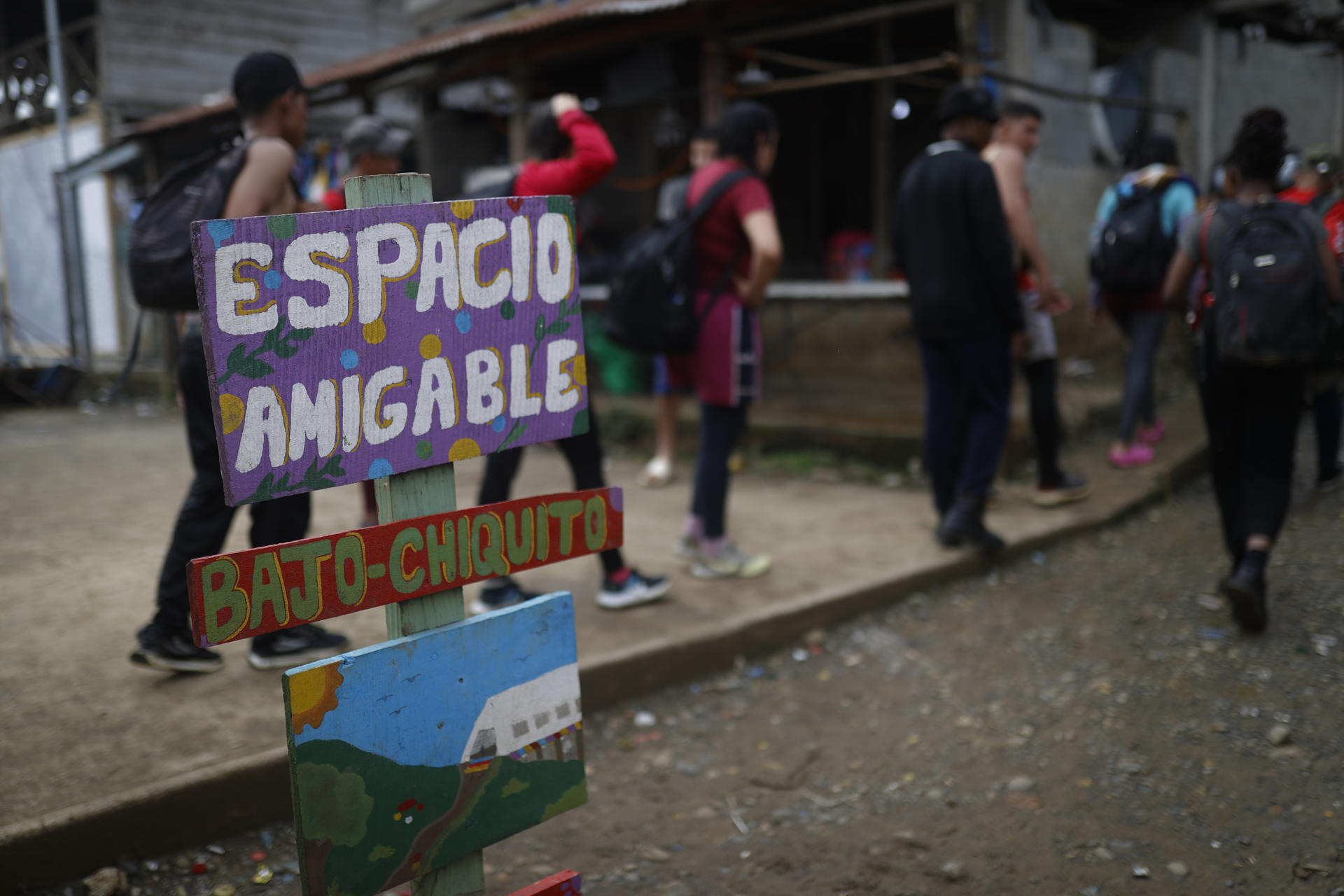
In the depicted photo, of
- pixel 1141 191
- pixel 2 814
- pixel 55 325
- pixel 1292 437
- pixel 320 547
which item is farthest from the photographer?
pixel 55 325

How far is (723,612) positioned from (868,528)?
1358mm

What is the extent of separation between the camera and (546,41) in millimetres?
8219

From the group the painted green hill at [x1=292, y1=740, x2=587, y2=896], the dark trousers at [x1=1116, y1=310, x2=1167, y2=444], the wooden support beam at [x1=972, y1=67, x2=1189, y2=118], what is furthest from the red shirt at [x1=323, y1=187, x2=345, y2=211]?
the dark trousers at [x1=1116, y1=310, x2=1167, y2=444]

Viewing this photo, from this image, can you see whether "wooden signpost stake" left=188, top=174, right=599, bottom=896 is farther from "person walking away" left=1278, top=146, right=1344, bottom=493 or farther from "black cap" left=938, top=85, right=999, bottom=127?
"person walking away" left=1278, top=146, right=1344, bottom=493

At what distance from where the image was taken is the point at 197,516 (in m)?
2.93

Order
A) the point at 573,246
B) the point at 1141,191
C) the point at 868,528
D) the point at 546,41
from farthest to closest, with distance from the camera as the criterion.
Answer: the point at 546,41, the point at 1141,191, the point at 868,528, the point at 573,246

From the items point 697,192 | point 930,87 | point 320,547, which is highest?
point 930,87

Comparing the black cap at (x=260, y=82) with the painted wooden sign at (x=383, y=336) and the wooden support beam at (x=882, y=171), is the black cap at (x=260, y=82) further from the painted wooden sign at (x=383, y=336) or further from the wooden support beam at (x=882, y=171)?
the wooden support beam at (x=882, y=171)

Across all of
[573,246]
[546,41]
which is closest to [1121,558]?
[573,246]

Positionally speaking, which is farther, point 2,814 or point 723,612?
point 723,612

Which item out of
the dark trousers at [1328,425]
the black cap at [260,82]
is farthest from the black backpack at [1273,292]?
the black cap at [260,82]

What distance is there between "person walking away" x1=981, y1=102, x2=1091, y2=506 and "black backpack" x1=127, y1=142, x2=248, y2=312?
3.12 metres

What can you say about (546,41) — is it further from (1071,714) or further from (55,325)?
(55,325)

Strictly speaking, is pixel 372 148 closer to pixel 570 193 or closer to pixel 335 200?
pixel 335 200
